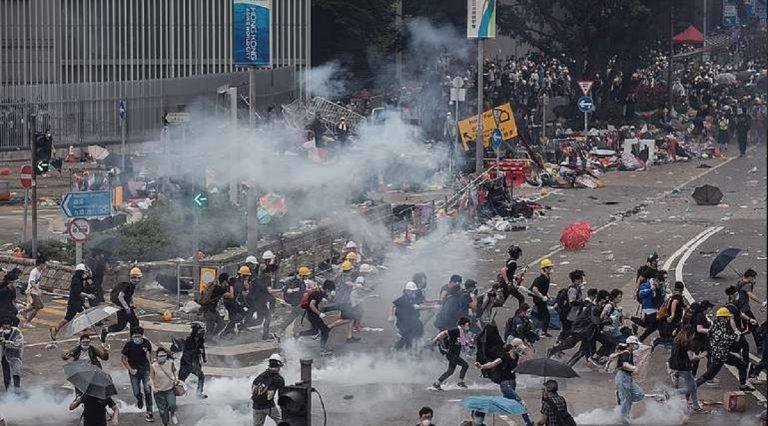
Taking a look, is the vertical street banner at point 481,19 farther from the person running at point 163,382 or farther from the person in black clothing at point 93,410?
the person in black clothing at point 93,410

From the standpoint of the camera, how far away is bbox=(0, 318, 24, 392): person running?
19.5 m

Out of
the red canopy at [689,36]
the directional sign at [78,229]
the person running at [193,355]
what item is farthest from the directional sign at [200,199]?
the red canopy at [689,36]

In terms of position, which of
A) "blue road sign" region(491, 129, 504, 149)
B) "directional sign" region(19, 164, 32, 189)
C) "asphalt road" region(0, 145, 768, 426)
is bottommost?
"asphalt road" region(0, 145, 768, 426)

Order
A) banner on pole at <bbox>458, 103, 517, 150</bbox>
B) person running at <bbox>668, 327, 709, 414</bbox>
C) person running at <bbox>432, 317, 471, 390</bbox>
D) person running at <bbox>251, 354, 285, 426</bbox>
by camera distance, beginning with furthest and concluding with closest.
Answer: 1. banner on pole at <bbox>458, 103, 517, 150</bbox>
2. person running at <bbox>432, 317, 471, 390</bbox>
3. person running at <bbox>668, 327, 709, 414</bbox>
4. person running at <bbox>251, 354, 285, 426</bbox>

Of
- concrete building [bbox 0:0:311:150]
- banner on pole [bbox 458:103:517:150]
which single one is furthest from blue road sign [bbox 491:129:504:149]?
concrete building [bbox 0:0:311:150]

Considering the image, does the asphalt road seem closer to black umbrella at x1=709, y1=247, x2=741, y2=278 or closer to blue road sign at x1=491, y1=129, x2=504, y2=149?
black umbrella at x1=709, y1=247, x2=741, y2=278

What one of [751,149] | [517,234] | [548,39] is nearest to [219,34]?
[548,39]

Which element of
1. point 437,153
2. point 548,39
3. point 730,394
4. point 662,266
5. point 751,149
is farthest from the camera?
point 548,39

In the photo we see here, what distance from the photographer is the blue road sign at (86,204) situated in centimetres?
2508

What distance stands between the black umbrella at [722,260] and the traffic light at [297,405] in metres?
13.2

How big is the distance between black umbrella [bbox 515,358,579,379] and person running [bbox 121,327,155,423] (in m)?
4.38

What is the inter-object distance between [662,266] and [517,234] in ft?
16.5

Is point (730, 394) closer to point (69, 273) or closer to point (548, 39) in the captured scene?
point (69, 273)

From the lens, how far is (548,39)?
185 ft
